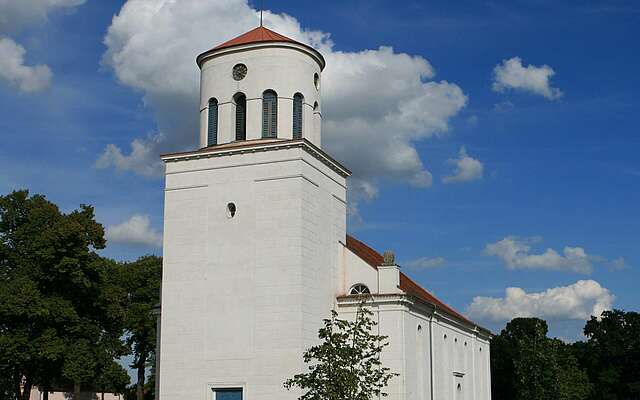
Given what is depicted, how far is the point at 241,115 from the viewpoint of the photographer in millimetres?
34062

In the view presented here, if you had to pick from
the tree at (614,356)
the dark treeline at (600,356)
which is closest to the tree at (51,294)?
the dark treeline at (600,356)

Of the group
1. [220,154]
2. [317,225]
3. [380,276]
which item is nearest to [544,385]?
[380,276]

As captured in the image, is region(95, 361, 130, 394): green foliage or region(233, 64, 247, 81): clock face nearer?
region(233, 64, 247, 81): clock face

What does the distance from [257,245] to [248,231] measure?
0.71 metres

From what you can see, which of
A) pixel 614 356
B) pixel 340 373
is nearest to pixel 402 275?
pixel 340 373

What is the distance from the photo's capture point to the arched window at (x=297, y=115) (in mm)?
33812

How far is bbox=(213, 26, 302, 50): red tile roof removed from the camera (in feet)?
112

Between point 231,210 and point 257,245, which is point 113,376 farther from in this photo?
point 257,245

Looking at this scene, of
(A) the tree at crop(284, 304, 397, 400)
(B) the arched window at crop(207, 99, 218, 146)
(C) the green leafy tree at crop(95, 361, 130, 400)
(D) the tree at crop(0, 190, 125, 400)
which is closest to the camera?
(A) the tree at crop(284, 304, 397, 400)

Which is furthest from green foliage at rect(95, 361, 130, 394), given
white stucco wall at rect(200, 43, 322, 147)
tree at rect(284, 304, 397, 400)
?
tree at rect(284, 304, 397, 400)

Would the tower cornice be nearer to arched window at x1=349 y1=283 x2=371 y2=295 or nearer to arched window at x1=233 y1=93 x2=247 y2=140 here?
arched window at x1=233 y1=93 x2=247 y2=140

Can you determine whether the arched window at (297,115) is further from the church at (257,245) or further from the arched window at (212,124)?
the arched window at (212,124)

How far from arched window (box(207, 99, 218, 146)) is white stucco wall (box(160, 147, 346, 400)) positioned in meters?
1.17

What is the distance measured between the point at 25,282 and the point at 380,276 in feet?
62.1
